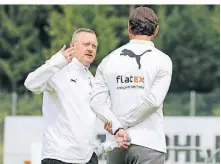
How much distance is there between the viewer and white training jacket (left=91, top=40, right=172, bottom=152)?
506 cm

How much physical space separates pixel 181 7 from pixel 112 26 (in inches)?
194

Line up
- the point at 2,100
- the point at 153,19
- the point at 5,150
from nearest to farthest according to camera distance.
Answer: the point at 153,19 → the point at 5,150 → the point at 2,100

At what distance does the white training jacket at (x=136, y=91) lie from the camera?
5.06 metres

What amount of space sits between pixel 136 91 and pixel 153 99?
0.16m

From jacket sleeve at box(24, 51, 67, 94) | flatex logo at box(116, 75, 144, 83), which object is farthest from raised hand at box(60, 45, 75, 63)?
flatex logo at box(116, 75, 144, 83)

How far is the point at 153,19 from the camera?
5176mm

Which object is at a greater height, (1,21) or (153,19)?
(1,21)

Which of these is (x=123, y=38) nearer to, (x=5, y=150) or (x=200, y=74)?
(x=200, y=74)

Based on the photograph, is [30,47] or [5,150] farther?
[30,47]

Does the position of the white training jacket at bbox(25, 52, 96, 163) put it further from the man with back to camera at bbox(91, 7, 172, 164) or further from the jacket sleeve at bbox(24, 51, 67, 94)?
the man with back to camera at bbox(91, 7, 172, 164)

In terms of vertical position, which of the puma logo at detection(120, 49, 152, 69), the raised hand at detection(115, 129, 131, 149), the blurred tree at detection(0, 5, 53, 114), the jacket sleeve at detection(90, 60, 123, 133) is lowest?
the raised hand at detection(115, 129, 131, 149)

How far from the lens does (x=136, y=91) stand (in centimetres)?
512

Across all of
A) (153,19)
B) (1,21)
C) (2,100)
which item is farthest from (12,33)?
(153,19)

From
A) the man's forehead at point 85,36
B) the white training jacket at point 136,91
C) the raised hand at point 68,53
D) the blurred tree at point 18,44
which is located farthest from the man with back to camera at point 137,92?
the blurred tree at point 18,44
